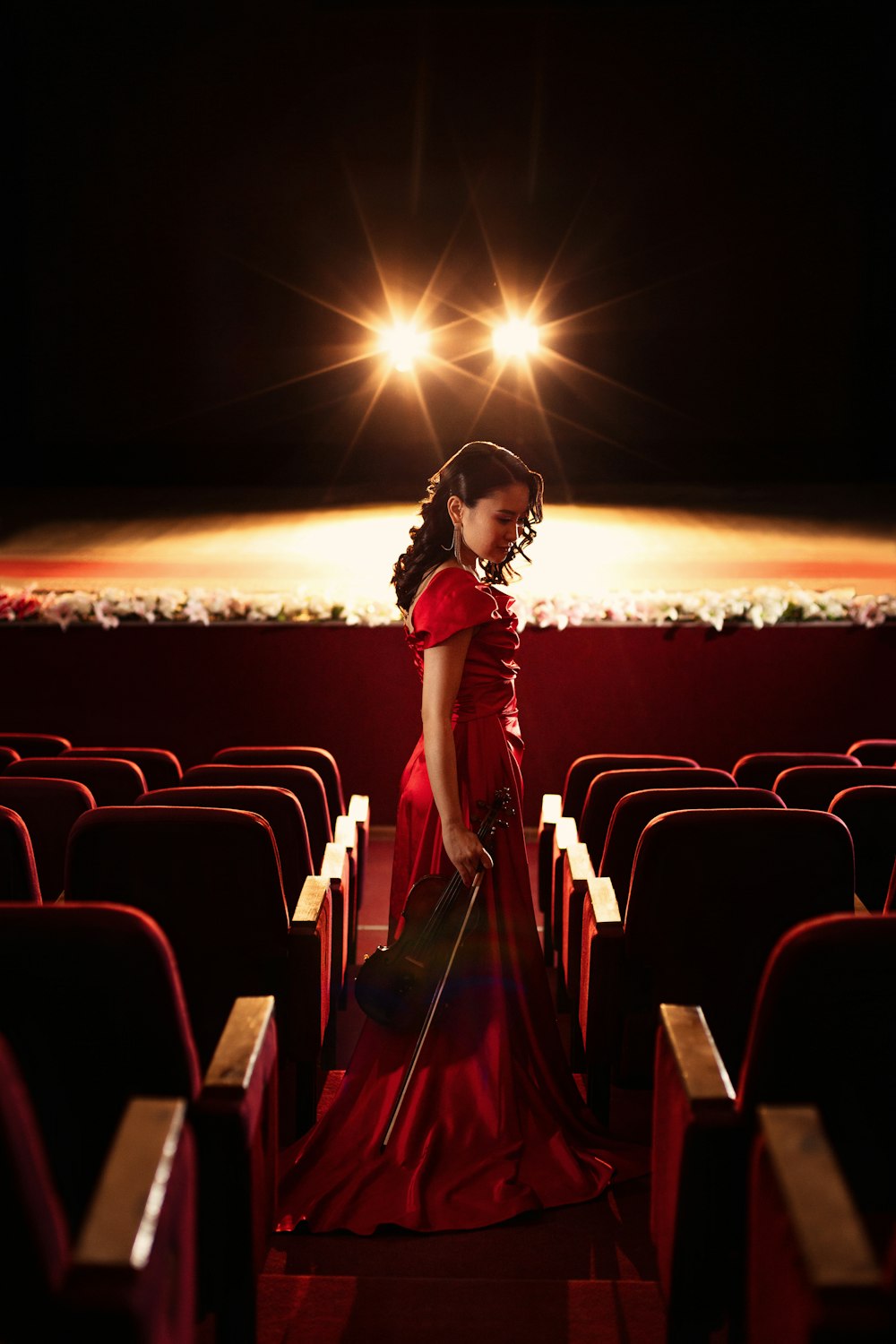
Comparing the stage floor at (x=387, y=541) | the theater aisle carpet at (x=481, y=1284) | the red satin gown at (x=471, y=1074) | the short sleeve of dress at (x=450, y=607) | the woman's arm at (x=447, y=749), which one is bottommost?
the theater aisle carpet at (x=481, y=1284)

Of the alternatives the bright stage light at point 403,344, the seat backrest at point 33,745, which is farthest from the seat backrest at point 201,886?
the bright stage light at point 403,344

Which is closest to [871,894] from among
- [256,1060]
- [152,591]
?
[256,1060]

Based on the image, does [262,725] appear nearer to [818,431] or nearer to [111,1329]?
[111,1329]

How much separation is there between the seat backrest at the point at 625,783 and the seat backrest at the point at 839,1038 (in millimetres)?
1398

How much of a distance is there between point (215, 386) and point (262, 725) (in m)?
3.94

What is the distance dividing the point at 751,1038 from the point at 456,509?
1162 mm

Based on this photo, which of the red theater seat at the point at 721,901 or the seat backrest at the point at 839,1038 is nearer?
the seat backrest at the point at 839,1038

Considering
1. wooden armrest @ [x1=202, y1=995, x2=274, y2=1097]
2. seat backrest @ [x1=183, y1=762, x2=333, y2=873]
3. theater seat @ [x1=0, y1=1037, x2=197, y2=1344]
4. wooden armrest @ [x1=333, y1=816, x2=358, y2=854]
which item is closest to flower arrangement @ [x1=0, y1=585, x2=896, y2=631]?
wooden armrest @ [x1=333, y1=816, x2=358, y2=854]

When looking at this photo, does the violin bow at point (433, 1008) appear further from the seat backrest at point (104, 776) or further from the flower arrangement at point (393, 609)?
the flower arrangement at point (393, 609)

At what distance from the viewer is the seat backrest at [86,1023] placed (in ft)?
3.91

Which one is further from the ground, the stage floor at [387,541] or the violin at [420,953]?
the stage floor at [387,541]

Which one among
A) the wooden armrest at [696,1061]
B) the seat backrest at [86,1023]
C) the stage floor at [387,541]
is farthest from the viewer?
the stage floor at [387,541]

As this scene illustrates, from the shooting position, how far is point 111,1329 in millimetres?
937

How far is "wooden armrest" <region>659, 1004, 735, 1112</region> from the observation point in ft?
4.28
